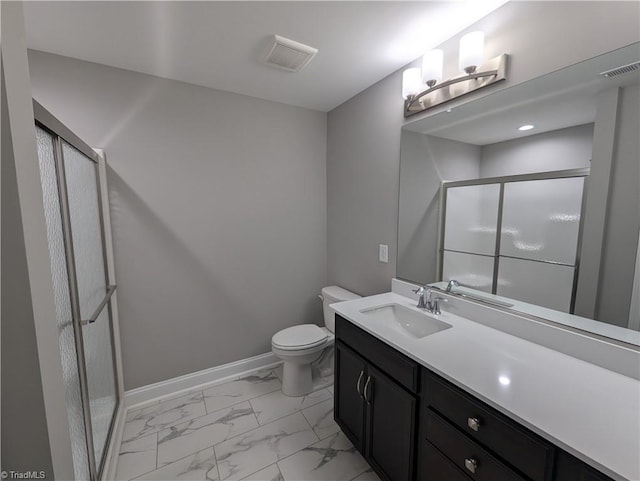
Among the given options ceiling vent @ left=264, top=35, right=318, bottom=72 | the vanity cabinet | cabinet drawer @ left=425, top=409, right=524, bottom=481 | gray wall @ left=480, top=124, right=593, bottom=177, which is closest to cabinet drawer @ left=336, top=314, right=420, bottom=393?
the vanity cabinet

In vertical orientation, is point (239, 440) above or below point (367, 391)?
below

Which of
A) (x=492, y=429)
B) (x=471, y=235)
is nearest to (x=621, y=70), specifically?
(x=471, y=235)

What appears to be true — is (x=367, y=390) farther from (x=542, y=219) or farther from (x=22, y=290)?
(x=22, y=290)

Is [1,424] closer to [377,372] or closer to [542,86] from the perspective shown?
[377,372]

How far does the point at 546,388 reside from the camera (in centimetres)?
87

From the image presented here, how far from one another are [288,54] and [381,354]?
69.4 inches

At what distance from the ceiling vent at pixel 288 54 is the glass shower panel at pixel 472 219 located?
120 cm

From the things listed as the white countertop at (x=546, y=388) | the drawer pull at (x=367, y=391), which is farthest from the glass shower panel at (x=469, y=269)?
the drawer pull at (x=367, y=391)

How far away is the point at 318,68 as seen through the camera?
1.78 meters

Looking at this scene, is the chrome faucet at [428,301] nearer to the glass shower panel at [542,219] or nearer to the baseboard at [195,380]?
the glass shower panel at [542,219]

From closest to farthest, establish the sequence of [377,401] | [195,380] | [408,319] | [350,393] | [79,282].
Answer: [79,282]
[377,401]
[350,393]
[408,319]
[195,380]

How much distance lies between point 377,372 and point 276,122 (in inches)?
81.2

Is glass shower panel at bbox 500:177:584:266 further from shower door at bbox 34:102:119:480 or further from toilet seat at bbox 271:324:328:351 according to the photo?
shower door at bbox 34:102:119:480

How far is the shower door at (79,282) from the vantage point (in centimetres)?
95
